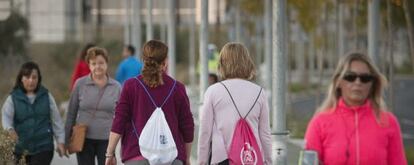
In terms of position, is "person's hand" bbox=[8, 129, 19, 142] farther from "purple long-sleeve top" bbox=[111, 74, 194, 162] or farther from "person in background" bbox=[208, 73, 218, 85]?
"person in background" bbox=[208, 73, 218, 85]

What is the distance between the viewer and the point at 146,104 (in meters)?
9.38

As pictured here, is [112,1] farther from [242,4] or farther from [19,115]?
[19,115]

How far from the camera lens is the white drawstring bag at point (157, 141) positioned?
9.28m

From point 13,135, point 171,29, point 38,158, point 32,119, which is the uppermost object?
point 171,29

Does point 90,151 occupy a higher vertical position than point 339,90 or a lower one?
lower

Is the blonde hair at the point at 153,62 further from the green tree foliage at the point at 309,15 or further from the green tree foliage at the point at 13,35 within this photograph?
the green tree foliage at the point at 13,35

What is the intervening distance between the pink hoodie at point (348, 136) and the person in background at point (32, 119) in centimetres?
537

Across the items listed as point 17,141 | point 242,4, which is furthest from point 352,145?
point 242,4

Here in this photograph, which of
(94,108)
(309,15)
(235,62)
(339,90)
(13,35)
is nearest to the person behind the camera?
(339,90)

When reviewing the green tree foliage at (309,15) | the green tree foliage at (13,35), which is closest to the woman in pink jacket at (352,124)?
the green tree foliage at (309,15)

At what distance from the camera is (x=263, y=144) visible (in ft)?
31.2

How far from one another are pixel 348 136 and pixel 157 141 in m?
2.72

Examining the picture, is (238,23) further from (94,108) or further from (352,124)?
(352,124)

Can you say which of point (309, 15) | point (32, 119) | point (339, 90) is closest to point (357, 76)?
point (339, 90)
